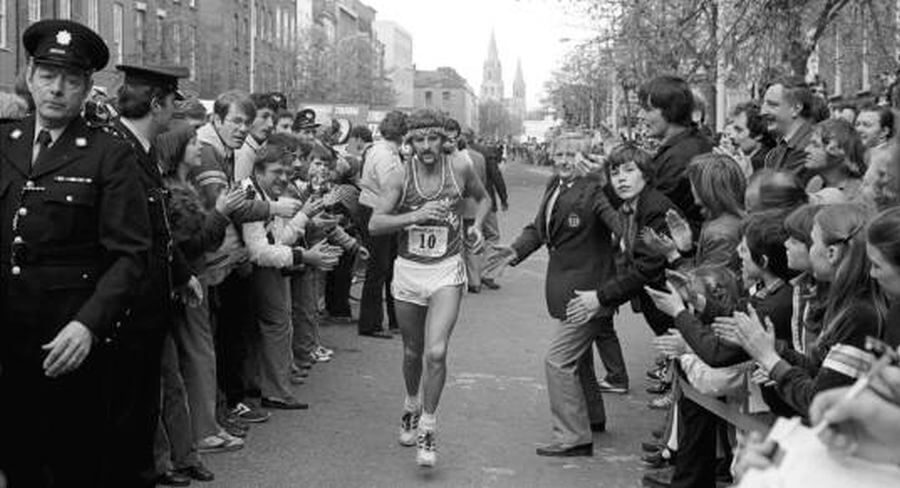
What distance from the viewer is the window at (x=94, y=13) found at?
39438mm

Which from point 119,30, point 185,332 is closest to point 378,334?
point 185,332

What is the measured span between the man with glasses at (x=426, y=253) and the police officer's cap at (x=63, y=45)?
2.62 m

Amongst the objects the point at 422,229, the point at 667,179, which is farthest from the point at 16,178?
the point at 667,179

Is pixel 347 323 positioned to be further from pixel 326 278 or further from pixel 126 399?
pixel 126 399

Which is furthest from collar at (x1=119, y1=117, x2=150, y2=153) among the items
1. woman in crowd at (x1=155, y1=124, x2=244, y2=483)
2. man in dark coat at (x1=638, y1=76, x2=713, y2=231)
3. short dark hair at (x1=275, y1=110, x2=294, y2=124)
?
short dark hair at (x1=275, y1=110, x2=294, y2=124)

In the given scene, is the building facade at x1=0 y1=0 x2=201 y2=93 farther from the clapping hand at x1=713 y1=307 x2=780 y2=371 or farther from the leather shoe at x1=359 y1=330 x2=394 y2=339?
the clapping hand at x1=713 y1=307 x2=780 y2=371

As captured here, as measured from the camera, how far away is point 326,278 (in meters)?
12.7

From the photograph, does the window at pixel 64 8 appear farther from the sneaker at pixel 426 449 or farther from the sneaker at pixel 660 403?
the sneaker at pixel 426 449

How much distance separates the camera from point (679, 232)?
6.67 meters

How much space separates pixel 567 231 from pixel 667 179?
2.66 feet

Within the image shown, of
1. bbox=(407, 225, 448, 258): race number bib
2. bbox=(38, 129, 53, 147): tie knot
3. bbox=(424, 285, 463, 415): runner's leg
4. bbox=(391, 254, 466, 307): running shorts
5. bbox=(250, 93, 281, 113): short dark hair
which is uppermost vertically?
bbox=(250, 93, 281, 113): short dark hair

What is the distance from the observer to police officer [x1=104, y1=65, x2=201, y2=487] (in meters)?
5.14

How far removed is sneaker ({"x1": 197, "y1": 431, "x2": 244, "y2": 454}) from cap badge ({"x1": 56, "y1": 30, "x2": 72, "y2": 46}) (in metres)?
3.05

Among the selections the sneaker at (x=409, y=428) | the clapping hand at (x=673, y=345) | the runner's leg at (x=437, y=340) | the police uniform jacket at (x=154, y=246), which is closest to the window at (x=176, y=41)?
the sneaker at (x=409, y=428)
